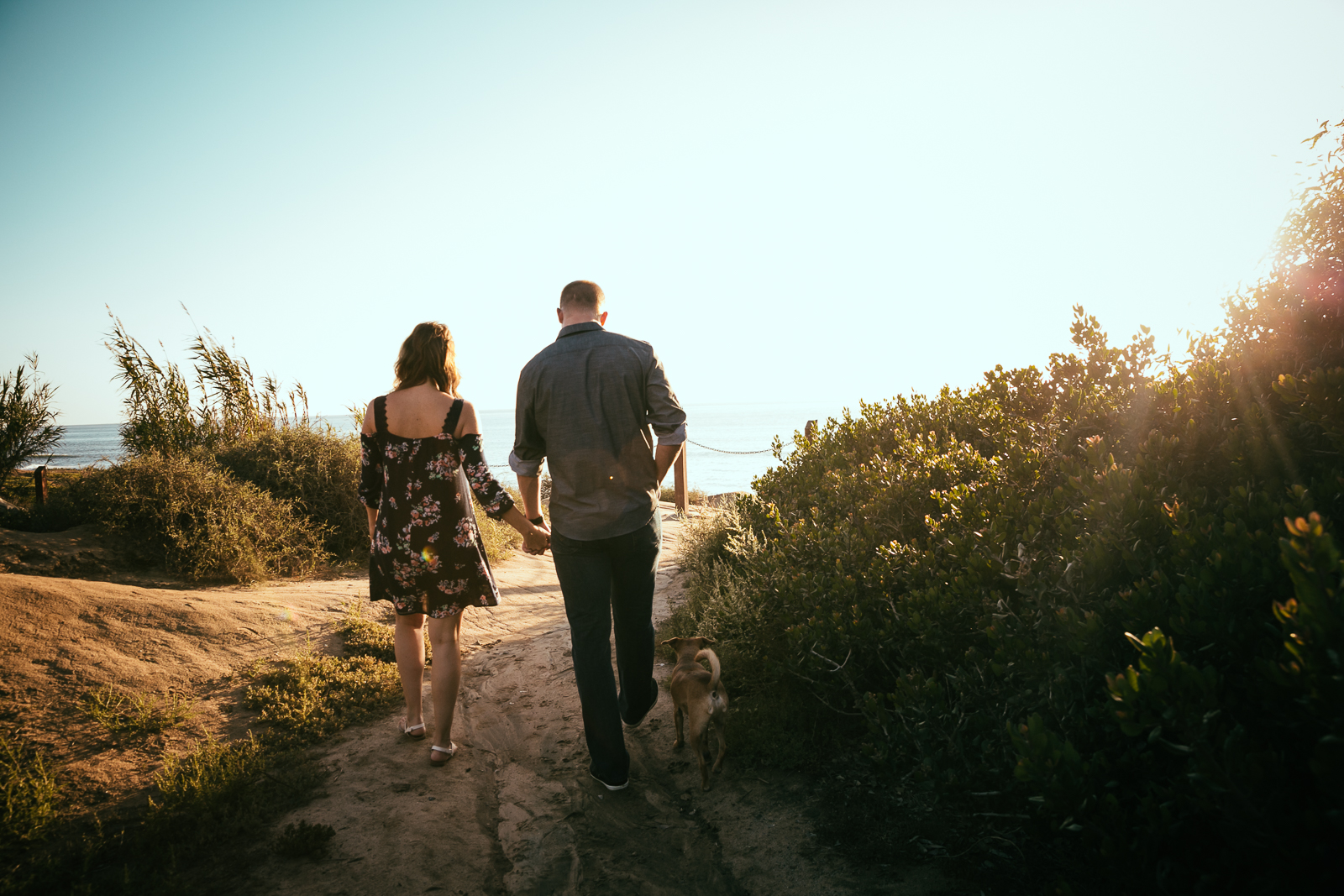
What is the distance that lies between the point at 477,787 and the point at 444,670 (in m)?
0.61

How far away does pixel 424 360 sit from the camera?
10.7ft

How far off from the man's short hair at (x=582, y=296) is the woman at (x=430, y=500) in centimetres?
75

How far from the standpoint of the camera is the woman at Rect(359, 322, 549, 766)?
3246 mm

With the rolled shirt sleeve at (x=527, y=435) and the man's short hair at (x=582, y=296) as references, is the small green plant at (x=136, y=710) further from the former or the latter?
the man's short hair at (x=582, y=296)

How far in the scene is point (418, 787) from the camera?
123 inches

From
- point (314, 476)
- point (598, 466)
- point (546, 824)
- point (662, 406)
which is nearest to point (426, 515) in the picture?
point (598, 466)

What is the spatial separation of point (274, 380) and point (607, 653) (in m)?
9.04

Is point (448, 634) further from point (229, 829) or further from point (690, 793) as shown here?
point (690, 793)

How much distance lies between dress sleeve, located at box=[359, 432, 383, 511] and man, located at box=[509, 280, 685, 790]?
2.81 ft

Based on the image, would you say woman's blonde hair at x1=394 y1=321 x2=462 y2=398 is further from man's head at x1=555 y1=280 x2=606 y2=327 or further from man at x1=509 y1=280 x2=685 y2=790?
man's head at x1=555 y1=280 x2=606 y2=327

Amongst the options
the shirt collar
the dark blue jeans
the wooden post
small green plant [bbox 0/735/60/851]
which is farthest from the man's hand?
the wooden post

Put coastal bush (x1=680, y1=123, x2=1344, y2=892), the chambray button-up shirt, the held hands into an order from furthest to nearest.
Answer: the held hands < the chambray button-up shirt < coastal bush (x1=680, y1=123, x2=1344, y2=892)

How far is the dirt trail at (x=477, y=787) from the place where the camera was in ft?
8.14

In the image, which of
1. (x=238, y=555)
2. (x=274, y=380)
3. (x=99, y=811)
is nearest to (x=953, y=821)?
(x=99, y=811)
